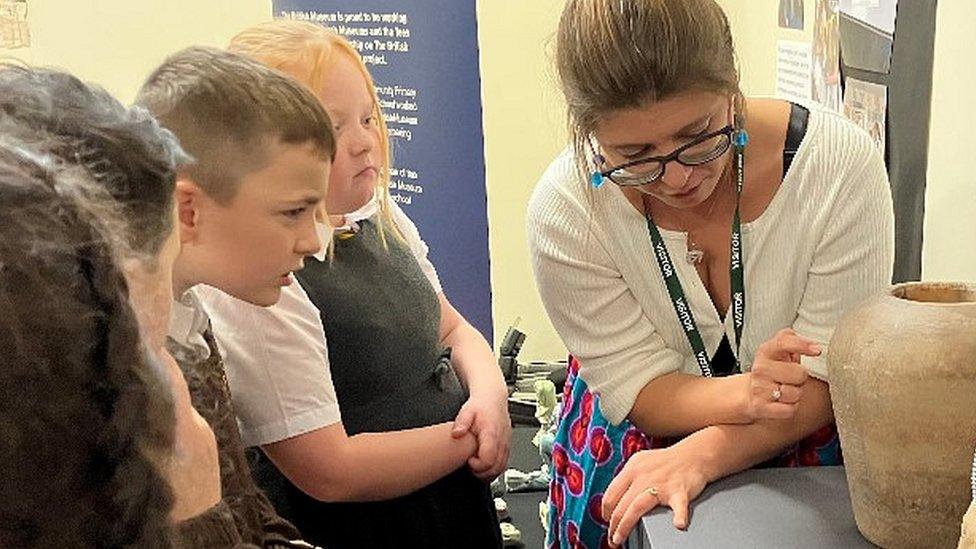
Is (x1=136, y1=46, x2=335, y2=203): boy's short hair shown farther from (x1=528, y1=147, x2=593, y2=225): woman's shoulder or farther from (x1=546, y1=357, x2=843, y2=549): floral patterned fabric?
(x1=546, y1=357, x2=843, y2=549): floral patterned fabric

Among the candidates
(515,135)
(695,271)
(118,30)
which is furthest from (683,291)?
(118,30)

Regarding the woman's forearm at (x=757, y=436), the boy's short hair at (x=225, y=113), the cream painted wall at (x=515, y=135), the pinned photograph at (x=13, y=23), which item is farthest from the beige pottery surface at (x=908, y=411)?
the pinned photograph at (x=13, y=23)

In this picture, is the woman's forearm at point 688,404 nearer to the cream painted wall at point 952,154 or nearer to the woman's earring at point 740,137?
the woman's earring at point 740,137

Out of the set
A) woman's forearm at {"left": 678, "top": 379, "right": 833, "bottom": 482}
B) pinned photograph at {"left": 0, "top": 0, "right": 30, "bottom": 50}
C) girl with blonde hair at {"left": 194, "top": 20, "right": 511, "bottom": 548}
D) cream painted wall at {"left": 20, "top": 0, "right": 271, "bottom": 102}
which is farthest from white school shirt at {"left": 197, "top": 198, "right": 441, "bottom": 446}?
pinned photograph at {"left": 0, "top": 0, "right": 30, "bottom": 50}

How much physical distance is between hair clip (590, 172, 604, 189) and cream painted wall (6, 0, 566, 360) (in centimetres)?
187

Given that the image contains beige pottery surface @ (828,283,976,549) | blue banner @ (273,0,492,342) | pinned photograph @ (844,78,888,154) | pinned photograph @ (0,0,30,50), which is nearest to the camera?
beige pottery surface @ (828,283,976,549)

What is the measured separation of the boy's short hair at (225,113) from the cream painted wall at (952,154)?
0.87 m

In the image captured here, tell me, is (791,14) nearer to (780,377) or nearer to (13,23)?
(780,377)

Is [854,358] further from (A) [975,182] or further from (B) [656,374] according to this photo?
(A) [975,182]

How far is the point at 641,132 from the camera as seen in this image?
110 centimetres

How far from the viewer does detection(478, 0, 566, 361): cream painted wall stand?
10.1 ft

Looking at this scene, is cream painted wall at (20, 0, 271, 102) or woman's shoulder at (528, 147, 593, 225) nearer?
woman's shoulder at (528, 147, 593, 225)

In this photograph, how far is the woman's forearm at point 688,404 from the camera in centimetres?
115

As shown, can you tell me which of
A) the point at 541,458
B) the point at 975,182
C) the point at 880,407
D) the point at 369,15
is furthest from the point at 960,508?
the point at 369,15
